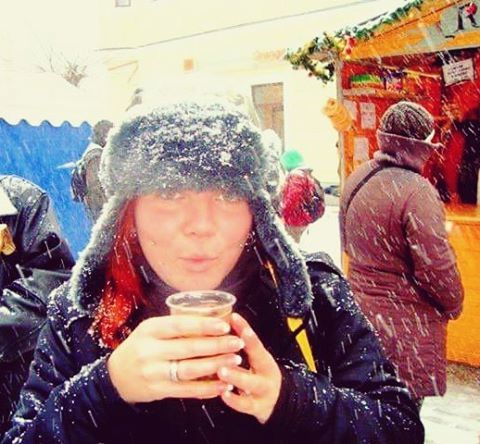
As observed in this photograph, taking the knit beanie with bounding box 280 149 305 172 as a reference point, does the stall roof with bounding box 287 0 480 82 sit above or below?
above

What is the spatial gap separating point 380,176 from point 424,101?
3494 millimetres

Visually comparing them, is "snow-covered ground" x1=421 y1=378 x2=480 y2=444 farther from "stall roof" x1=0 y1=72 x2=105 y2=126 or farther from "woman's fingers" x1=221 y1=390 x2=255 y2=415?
"stall roof" x1=0 y1=72 x2=105 y2=126

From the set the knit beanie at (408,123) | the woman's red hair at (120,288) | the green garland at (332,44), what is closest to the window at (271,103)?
the green garland at (332,44)

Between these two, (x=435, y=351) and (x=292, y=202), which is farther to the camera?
(x=292, y=202)

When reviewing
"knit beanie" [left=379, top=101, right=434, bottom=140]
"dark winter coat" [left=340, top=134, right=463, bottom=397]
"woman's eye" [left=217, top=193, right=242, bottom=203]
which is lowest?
"dark winter coat" [left=340, top=134, right=463, bottom=397]

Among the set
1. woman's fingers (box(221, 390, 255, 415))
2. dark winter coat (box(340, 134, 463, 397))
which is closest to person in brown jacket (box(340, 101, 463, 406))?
dark winter coat (box(340, 134, 463, 397))

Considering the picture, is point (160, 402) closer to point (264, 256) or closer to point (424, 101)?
point (264, 256)

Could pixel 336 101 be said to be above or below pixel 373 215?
above

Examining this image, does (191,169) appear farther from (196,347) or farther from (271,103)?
(271,103)

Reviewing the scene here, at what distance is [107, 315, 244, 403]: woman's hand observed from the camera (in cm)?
101

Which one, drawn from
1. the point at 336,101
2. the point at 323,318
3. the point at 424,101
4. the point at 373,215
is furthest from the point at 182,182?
the point at 424,101

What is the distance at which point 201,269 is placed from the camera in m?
1.31

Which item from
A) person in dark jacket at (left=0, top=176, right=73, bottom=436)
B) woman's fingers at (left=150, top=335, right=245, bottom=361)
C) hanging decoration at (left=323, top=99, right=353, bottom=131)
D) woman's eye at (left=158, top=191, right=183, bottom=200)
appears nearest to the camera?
woman's fingers at (left=150, top=335, right=245, bottom=361)

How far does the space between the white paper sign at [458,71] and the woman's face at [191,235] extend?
17.1 ft
